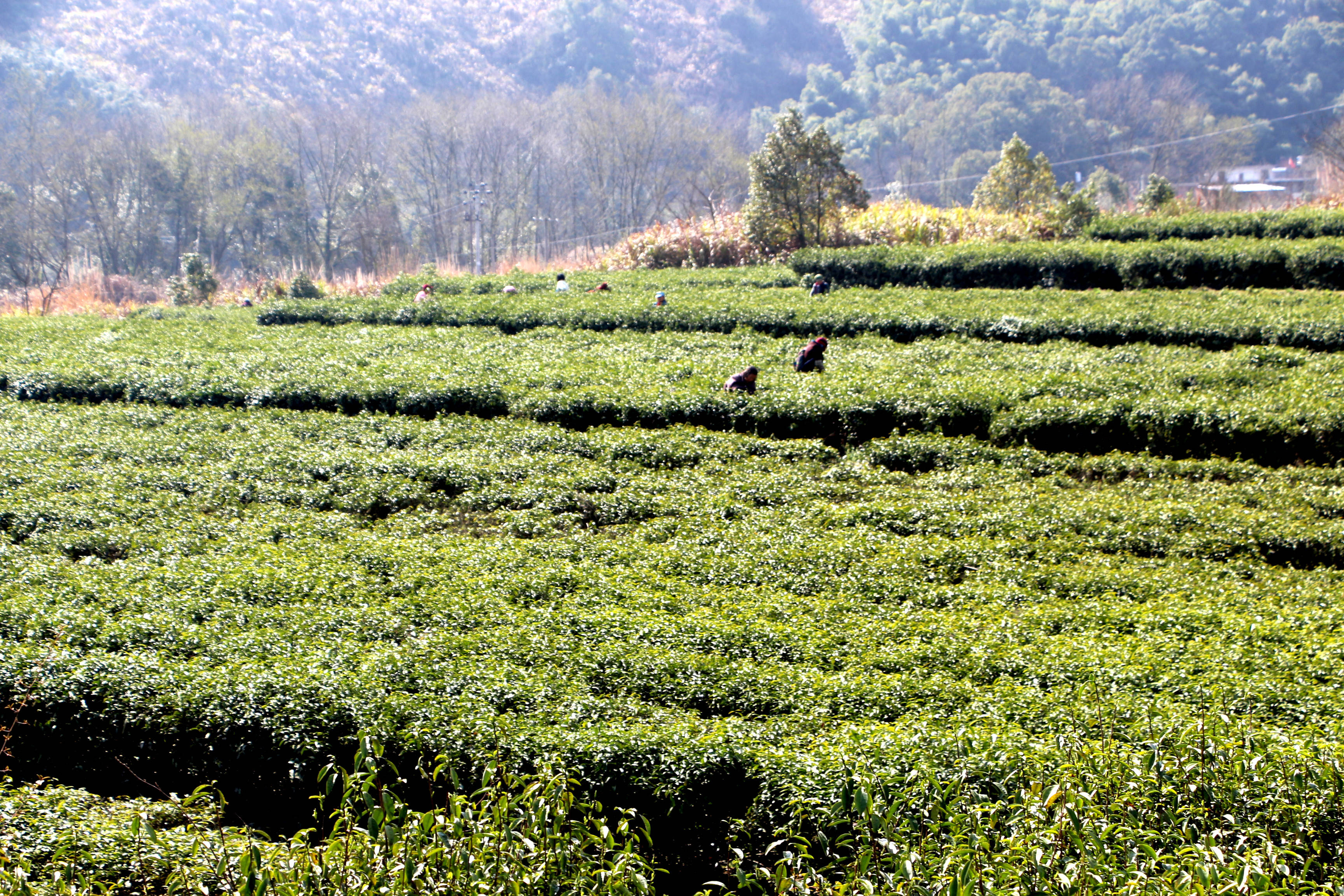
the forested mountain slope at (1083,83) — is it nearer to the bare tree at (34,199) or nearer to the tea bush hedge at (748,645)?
the bare tree at (34,199)

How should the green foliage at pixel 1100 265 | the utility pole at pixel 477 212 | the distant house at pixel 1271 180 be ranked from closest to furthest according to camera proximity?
1. the green foliage at pixel 1100 265
2. the utility pole at pixel 477 212
3. the distant house at pixel 1271 180

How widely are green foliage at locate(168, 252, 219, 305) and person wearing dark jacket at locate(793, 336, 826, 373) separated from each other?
28134 mm

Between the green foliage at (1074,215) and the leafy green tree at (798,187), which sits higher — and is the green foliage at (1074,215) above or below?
below

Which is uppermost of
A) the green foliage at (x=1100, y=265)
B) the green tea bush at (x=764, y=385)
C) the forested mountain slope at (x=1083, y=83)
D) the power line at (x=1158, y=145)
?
the forested mountain slope at (x=1083, y=83)

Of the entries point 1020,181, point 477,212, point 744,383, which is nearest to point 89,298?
point 477,212

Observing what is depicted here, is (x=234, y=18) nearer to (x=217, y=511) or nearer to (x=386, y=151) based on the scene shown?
(x=386, y=151)

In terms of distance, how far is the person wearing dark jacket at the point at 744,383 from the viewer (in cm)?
1285

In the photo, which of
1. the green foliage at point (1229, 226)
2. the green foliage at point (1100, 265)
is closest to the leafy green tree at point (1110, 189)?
the green foliage at point (1229, 226)

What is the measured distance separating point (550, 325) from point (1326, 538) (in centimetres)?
1525

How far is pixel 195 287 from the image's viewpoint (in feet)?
112

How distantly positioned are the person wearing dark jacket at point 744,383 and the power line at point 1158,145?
6939cm

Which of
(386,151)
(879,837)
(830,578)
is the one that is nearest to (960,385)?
(830,578)

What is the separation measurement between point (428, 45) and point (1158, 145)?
81679 mm

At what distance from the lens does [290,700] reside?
213 inches
